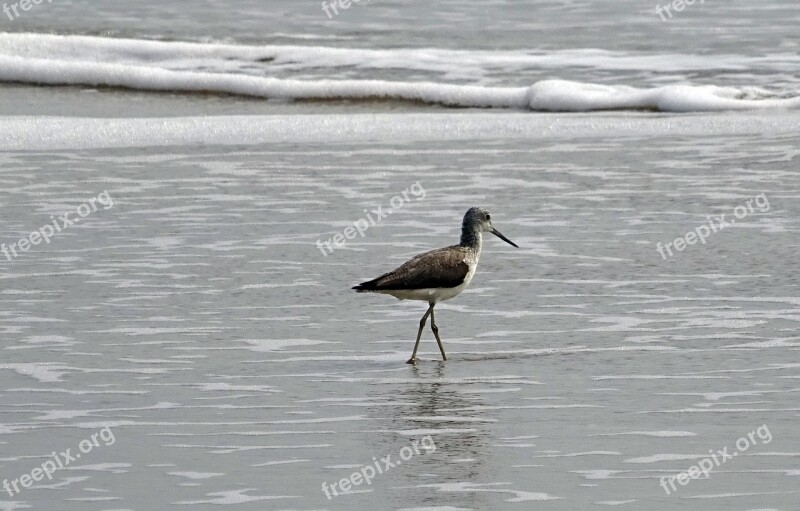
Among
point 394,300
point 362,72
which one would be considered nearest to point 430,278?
point 394,300

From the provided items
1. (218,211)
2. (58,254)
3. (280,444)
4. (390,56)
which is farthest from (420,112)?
(280,444)

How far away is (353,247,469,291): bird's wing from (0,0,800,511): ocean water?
1.30 ft

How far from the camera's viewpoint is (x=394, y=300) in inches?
456

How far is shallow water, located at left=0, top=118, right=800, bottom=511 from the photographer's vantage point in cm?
717

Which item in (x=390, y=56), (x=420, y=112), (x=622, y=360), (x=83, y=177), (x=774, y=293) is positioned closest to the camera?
(x=622, y=360)

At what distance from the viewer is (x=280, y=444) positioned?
7.65 m

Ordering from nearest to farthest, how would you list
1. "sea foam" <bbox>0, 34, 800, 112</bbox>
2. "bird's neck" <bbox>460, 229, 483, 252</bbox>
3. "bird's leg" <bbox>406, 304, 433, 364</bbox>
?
"bird's leg" <bbox>406, 304, 433, 364</bbox> < "bird's neck" <bbox>460, 229, 483, 252</bbox> < "sea foam" <bbox>0, 34, 800, 112</bbox>

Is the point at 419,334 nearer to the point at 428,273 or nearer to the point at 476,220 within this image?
the point at 428,273

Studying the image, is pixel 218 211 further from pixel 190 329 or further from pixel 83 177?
pixel 190 329

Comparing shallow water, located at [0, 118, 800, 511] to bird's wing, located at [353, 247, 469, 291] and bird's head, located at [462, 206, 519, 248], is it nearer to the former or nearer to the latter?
bird's wing, located at [353, 247, 469, 291]

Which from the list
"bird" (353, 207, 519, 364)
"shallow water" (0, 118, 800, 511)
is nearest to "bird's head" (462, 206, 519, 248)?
"bird" (353, 207, 519, 364)

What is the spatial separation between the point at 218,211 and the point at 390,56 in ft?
43.8

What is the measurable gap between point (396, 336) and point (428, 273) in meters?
0.59

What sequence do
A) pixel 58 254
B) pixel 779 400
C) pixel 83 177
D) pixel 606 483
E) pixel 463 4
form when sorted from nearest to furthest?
pixel 606 483, pixel 779 400, pixel 58 254, pixel 83 177, pixel 463 4
